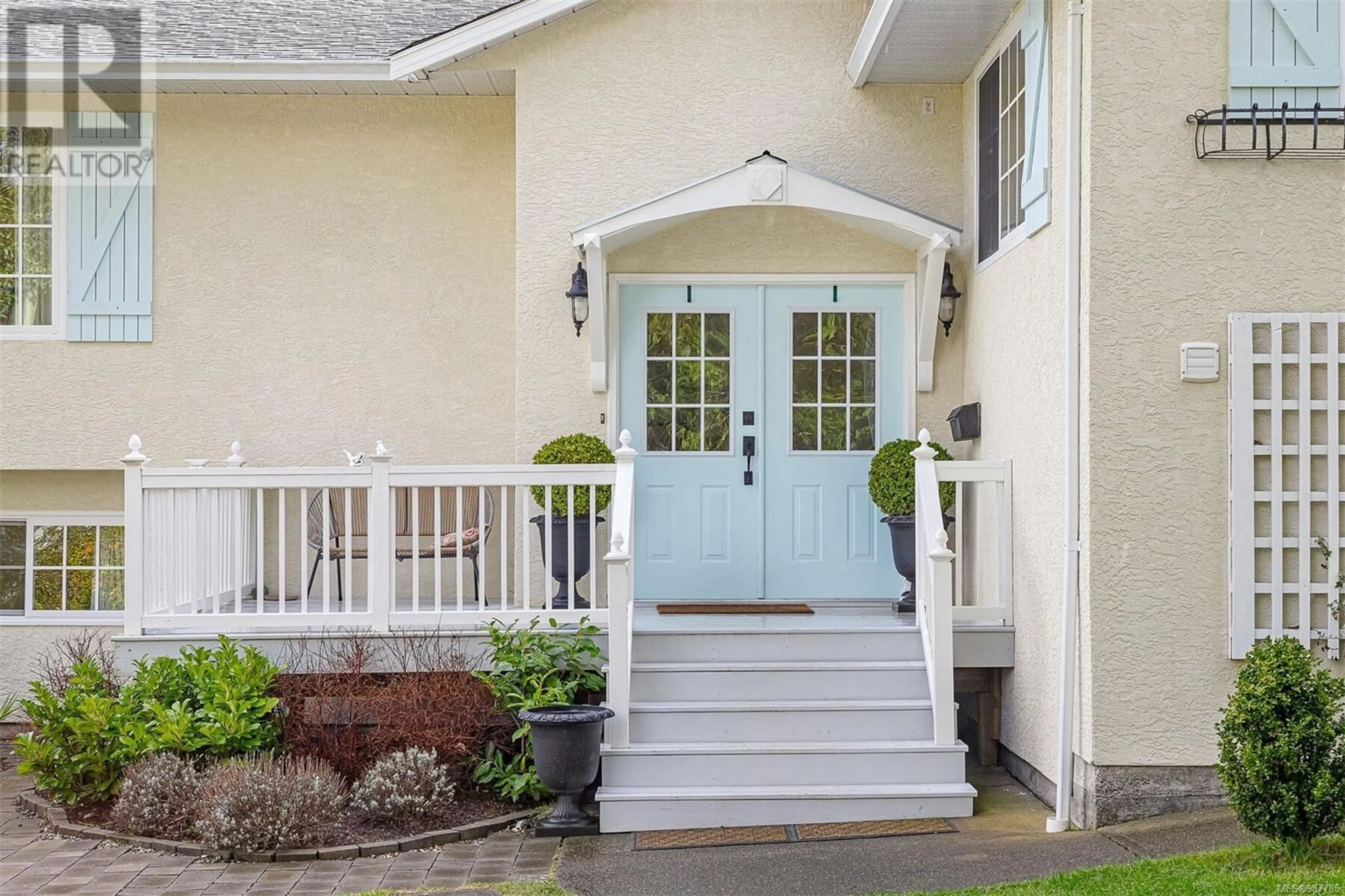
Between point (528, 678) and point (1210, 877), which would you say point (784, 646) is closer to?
point (528, 678)

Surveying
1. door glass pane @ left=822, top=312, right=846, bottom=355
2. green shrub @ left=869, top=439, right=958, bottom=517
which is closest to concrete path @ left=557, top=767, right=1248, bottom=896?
green shrub @ left=869, top=439, right=958, bottom=517

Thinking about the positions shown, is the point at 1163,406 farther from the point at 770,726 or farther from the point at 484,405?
the point at 484,405

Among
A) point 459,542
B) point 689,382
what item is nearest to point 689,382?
point 689,382

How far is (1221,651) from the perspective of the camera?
20.2 ft

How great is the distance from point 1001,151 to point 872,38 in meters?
1.07

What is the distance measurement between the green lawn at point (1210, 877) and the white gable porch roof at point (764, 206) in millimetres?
4237

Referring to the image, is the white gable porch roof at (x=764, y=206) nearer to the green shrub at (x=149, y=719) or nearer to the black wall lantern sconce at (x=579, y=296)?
the black wall lantern sconce at (x=579, y=296)

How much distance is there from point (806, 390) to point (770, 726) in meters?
2.86

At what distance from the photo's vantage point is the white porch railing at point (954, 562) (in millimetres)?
6879

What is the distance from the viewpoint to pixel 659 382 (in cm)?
908

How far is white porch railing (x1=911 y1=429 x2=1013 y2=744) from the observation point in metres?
6.88

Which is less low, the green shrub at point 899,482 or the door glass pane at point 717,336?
the door glass pane at point 717,336

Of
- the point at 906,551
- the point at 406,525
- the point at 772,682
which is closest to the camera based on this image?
the point at 772,682

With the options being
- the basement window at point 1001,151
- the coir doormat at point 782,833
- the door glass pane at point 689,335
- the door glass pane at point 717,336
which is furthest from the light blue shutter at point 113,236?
the basement window at point 1001,151
